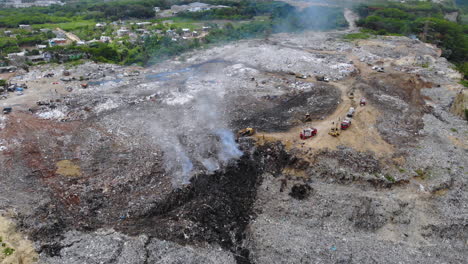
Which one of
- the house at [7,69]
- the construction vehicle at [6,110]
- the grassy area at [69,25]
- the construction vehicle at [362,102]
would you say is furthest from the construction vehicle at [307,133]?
→ the grassy area at [69,25]

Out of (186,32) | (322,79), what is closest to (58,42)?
(186,32)

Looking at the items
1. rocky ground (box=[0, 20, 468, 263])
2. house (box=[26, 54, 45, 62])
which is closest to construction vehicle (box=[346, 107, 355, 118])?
rocky ground (box=[0, 20, 468, 263])

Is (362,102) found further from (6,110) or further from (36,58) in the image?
(36,58)

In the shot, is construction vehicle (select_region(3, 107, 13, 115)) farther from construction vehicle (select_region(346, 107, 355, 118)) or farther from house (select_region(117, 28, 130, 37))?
house (select_region(117, 28, 130, 37))

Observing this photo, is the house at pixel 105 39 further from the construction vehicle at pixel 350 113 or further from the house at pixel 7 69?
the construction vehicle at pixel 350 113

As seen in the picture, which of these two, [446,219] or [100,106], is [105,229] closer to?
[100,106]

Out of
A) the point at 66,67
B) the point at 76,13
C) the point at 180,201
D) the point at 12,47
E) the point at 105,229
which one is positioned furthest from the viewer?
the point at 76,13

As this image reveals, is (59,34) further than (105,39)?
Yes

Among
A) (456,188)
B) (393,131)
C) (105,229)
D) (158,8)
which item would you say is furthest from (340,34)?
(105,229)
